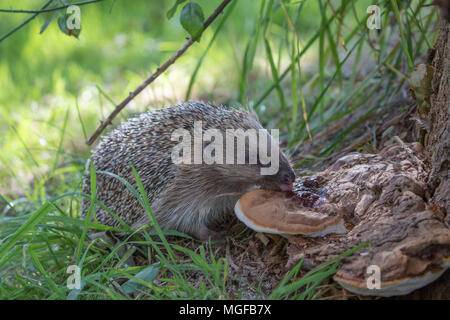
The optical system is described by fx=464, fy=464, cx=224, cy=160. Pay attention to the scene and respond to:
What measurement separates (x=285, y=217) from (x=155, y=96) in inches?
135

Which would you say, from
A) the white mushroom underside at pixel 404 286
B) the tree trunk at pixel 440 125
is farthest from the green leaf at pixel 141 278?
the tree trunk at pixel 440 125

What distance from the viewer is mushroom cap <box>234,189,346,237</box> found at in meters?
2.78

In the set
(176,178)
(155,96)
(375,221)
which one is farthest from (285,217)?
(155,96)

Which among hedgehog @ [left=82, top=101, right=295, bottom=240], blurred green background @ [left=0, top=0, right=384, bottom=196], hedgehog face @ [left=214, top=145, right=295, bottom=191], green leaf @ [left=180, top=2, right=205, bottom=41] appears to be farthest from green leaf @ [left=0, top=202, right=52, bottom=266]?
blurred green background @ [left=0, top=0, right=384, bottom=196]

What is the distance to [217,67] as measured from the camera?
7.54 meters

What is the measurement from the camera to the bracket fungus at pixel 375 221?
7.61 feet

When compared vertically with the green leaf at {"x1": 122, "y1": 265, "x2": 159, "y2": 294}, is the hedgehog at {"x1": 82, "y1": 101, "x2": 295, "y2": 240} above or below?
above

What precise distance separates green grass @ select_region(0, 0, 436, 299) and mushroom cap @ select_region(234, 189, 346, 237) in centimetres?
25

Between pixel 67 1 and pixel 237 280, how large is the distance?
2.45 m

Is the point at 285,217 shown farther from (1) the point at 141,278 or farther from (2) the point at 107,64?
(2) the point at 107,64

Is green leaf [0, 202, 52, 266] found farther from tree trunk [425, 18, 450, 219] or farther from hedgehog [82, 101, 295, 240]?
tree trunk [425, 18, 450, 219]

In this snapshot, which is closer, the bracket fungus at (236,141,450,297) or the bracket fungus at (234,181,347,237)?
the bracket fungus at (236,141,450,297)

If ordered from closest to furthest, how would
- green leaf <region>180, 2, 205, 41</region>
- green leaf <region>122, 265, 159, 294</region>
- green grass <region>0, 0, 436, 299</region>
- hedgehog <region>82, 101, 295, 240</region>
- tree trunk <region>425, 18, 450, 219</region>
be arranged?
tree trunk <region>425, 18, 450, 219</region> → green leaf <region>122, 265, 159, 294</region> → green grass <region>0, 0, 436, 299</region> → green leaf <region>180, 2, 205, 41</region> → hedgehog <region>82, 101, 295, 240</region>
